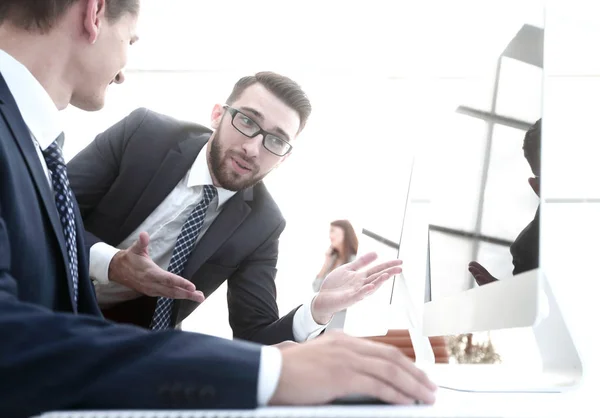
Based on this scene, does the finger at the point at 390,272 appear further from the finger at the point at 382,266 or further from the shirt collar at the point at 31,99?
the shirt collar at the point at 31,99

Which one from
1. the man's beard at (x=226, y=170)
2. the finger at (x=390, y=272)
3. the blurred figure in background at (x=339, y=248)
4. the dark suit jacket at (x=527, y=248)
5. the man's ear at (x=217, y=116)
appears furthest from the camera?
the blurred figure in background at (x=339, y=248)

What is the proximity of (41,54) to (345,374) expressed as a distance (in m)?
0.80

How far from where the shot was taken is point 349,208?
3.94 meters

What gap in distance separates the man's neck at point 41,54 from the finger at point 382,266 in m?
0.86

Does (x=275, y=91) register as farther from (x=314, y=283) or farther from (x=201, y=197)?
(x=314, y=283)

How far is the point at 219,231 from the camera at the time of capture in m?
1.91

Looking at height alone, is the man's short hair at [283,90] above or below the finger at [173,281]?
above

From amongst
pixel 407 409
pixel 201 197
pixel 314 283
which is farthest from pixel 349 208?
pixel 407 409

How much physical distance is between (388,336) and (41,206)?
1540mm

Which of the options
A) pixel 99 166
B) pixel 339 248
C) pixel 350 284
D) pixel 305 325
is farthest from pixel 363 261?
pixel 339 248

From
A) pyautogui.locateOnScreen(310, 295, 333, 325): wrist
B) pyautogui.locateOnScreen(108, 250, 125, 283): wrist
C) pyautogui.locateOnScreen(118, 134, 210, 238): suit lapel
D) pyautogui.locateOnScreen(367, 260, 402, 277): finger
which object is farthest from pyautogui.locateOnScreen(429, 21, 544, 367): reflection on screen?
pyautogui.locateOnScreen(118, 134, 210, 238): suit lapel

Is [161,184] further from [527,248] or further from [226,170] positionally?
[527,248]

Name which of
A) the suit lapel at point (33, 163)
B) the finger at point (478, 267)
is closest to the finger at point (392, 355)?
the finger at point (478, 267)

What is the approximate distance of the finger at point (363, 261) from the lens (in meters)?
1.50
